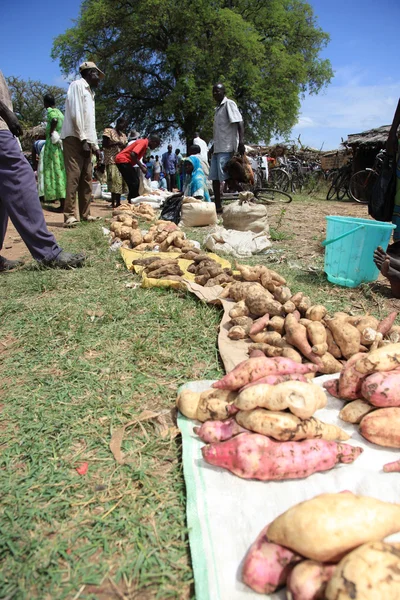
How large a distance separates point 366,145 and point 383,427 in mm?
13675

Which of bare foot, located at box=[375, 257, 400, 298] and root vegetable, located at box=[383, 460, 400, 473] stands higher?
bare foot, located at box=[375, 257, 400, 298]

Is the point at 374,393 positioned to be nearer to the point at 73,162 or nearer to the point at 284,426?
the point at 284,426

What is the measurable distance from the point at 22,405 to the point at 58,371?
330 millimetres

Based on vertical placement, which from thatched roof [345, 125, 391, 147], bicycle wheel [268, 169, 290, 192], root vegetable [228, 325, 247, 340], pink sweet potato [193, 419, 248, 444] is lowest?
pink sweet potato [193, 419, 248, 444]

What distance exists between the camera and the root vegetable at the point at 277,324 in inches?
94.1

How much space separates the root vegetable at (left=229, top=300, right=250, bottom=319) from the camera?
2.62 metres

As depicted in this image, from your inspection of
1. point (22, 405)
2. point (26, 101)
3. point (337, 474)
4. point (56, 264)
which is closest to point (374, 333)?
point (337, 474)

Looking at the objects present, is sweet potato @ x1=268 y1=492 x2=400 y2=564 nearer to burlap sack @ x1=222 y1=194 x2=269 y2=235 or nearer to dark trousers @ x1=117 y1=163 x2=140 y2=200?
burlap sack @ x1=222 y1=194 x2=269 y2=235

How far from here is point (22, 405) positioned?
6.32ft

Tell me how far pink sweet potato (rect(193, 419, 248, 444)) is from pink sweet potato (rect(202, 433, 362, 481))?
3.1 inches

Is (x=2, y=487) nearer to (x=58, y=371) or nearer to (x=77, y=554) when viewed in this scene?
(x=77, y=554)

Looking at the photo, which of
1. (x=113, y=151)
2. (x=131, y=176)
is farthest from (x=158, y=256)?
(x=113, y=151)

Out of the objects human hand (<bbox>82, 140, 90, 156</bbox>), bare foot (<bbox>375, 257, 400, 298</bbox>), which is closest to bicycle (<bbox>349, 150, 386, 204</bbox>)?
human hand (<bbox>82, 140, 90, 156</bbox>)

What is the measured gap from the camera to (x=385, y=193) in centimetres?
383
